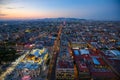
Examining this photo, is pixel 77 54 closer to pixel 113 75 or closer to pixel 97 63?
pixel 97 63

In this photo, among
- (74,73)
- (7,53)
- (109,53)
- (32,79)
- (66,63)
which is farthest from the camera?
(109,53)

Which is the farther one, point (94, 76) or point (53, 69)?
point (53, 69)

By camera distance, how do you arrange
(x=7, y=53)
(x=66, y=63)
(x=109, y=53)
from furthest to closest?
(x=109, y=53), (x=7, y=53), (x=66, y=63)

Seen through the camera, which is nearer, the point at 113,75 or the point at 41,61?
the point at 113,75

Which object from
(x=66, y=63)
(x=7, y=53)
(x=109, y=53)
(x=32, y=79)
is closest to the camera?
(x=32, y=79)

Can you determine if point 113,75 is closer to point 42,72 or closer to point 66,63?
point 66,63

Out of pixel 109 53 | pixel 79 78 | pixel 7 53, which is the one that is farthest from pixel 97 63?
pixel 7 53

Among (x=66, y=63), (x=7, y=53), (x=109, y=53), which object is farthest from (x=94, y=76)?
(x=7, y=53)

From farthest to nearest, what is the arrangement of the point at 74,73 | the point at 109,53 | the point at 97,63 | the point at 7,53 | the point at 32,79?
1. the point at 109,53
2. the point at 7,53
3. the point at 97,63
4. the point at 74,73
5. the point at 32,79

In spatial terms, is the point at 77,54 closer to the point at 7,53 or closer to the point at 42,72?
the point at 42,72
